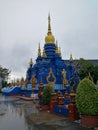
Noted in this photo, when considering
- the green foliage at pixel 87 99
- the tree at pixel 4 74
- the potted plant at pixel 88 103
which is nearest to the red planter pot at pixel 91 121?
the potted plant at pixel 88 103

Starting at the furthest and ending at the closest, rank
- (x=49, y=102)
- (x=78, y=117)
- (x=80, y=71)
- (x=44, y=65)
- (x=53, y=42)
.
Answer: (x=53, y=42)
(x=44, y=65)
(x=80, y=71)
(x=49, y=102)
(x=78, y=117)

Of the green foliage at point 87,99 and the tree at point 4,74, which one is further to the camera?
the tree at point 4,74

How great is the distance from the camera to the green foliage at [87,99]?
13.1 meters

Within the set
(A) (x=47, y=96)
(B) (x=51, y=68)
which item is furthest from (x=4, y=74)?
(A) (x=47, y=96)

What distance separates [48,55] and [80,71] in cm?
853

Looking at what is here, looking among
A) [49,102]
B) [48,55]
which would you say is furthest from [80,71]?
[49,102]

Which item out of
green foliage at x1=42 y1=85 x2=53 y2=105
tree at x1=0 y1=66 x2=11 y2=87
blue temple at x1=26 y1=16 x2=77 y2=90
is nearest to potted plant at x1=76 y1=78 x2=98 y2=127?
green foliage at x1=42 y1=85 x2=53 y2=105

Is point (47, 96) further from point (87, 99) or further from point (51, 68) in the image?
point (51, 68)

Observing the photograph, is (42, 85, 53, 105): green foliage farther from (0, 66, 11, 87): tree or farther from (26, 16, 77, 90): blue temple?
(0, 66, 11, 87): tree

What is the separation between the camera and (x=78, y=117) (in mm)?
15742

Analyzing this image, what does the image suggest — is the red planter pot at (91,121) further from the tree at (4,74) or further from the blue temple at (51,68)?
the tree at (4,74)

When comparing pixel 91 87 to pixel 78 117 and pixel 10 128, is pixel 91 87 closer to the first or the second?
pixel 78 117

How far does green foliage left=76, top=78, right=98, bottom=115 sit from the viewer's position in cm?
1312

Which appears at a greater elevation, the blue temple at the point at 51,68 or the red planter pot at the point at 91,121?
the blue temple at the point at 51,68
